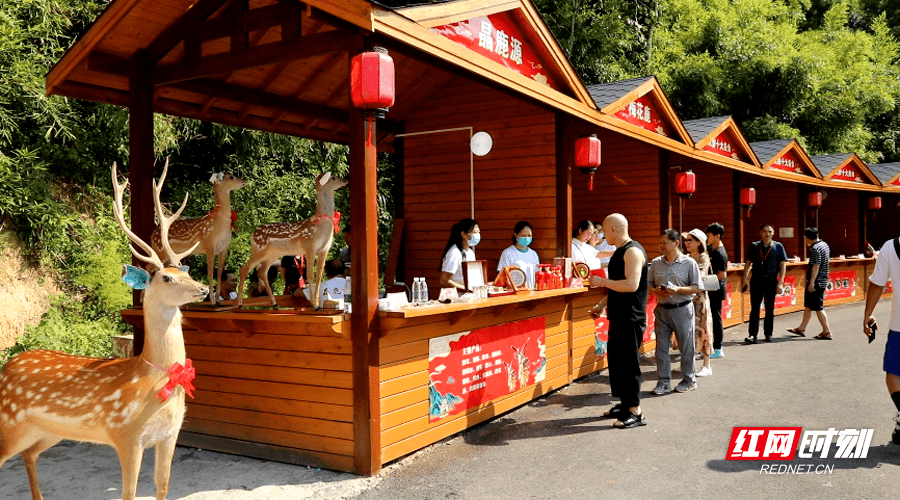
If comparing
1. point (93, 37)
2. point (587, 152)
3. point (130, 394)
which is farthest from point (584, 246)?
point (130, 394)

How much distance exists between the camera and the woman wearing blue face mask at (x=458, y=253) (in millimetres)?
7062

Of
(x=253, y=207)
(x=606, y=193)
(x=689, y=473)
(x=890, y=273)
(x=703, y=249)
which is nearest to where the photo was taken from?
(x=689, y=473)

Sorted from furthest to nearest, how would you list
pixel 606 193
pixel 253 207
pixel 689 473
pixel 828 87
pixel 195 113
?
1. pixel 828 87
2. pixel 253 207
3. pixel 606 193
4. pixel 195 113
5. pixel 689 473

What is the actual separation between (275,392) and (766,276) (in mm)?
8617

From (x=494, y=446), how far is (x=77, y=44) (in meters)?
4.77

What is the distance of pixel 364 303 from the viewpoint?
15.6 feet

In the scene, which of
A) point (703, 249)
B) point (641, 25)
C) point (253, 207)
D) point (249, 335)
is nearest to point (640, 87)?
point (703, 249)

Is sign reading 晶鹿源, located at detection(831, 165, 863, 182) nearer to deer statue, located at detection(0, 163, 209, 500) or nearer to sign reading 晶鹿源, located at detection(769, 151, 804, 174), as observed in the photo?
sign reading 晶鹿源, located at detection(769, 151, 804, 174)

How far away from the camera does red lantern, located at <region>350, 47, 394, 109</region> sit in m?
4.56

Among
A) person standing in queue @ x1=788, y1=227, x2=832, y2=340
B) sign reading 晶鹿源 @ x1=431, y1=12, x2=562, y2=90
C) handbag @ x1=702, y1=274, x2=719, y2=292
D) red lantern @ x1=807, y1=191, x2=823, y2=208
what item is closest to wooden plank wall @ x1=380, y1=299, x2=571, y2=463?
sign reading 晶鹿源 @ x1=431, y1=12, x2=562, y2=90

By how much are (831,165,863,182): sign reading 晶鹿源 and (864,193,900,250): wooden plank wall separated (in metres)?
4.97

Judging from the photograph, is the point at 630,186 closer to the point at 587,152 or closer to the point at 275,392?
the point at 587,152

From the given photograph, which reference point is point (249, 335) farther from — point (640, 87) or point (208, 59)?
point (640, 87)

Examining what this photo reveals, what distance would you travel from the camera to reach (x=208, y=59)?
18.1ft
